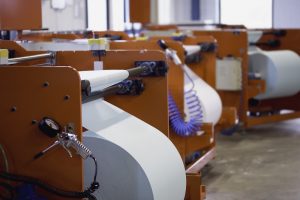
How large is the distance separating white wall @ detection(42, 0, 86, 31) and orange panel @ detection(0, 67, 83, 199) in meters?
4.54

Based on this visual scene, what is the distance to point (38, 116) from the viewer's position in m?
1.84

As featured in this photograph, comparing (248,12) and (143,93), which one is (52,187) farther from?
(248,12)

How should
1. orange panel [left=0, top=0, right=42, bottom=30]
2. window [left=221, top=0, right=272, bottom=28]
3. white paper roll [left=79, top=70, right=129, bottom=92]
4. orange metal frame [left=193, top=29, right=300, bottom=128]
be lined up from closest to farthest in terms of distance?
white paper roll [left=79, top=70, right=129, bottom=92] → orange panel [left=0, top=0, right=42, bottom=30] → orange metal frame [left=193, top=29, right=300, bottom=128] → window [left=221, top=0, right=272, bottom=28]

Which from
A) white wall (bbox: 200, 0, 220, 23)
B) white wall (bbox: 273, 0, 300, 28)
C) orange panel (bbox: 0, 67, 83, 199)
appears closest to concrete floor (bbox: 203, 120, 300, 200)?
orange panel (bbox: 0, 67, 83, 199)

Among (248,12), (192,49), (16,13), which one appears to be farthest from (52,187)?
(248,12)

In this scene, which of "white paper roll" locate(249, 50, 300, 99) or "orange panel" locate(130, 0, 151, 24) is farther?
"orange panel" locate(130, 0, 151, 24)

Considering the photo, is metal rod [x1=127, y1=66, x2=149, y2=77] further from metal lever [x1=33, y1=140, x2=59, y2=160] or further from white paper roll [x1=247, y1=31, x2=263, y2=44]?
white paper roll [x1=247, y1=31, x2=263, y2=44]

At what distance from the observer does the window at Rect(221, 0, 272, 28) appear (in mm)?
10418

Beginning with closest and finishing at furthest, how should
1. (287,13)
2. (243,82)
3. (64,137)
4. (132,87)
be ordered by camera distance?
(64,137) → (132,87) → (243,82) → (287,13)

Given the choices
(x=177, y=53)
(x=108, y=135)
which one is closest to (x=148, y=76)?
(x=108, y=135)

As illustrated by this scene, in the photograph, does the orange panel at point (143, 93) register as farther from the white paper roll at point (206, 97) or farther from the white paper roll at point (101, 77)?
the white paper roll at point (206, 97)

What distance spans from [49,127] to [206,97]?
8.30 feet

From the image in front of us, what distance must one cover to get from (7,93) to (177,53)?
2093 millimetres

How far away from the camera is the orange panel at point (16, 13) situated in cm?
354
